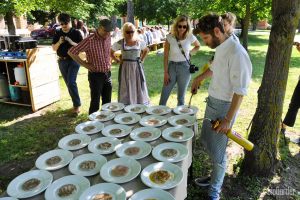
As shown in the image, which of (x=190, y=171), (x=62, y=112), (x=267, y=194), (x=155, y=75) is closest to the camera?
(x=267, y=194)

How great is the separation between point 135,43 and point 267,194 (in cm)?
272

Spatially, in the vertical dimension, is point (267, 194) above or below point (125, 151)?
below

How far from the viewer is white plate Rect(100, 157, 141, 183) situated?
5.93ft

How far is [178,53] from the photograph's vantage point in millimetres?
4109

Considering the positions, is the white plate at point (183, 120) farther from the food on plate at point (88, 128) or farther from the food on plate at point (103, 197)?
the food on plate at point (103, 197)

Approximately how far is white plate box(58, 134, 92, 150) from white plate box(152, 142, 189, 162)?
0.62 metres

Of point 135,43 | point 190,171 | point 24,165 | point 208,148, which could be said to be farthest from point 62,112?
point 208,148

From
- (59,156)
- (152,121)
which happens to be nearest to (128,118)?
(152,121)

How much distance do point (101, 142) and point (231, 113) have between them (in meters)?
1.14

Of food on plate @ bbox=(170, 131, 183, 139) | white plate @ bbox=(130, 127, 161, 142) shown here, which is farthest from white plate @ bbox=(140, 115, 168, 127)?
food on plate @ bbox=(170, 131, 183, 139)

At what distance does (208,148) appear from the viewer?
2.68 m

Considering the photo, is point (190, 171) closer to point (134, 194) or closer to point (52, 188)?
point (134, 194)

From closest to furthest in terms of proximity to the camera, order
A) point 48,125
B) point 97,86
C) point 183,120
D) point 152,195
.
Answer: point 152,195 < point 183,120 < point 97,86 < point 48,125

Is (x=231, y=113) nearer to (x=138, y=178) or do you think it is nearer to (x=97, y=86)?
(x=138, y=178)
